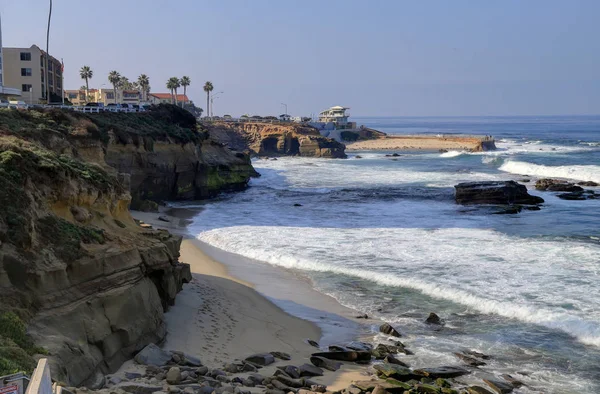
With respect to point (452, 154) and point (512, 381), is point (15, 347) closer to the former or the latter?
point (512, 381)

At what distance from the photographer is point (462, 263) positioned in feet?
81.3

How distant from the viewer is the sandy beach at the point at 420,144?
11476cm

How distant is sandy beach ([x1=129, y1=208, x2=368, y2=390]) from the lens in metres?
14.9

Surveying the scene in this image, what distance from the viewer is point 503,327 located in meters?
18.1

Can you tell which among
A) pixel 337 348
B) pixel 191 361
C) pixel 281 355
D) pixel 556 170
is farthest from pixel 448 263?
pixel 556 170

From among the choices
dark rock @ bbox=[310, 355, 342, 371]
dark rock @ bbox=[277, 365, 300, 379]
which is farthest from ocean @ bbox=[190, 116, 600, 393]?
dark rock @ bbox=[277, 365, 300, 379]

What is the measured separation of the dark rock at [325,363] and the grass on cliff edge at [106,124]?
45.4 feet

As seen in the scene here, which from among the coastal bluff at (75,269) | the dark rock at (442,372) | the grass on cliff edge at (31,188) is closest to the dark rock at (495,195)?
the coastal bluff at (75,269)

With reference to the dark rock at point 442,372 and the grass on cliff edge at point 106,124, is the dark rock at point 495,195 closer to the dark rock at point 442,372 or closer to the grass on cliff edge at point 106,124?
the grass on cliff edge at point 106,124

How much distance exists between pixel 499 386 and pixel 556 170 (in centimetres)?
5716

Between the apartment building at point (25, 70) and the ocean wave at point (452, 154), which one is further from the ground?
the apartment building at point (25, 70)

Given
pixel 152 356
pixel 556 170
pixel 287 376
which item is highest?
pixel 556 170

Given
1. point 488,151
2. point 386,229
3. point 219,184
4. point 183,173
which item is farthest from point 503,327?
point 488,151

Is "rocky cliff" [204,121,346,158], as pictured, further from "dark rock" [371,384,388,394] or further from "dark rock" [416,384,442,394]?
"dark rock" [371,384,388,394]
